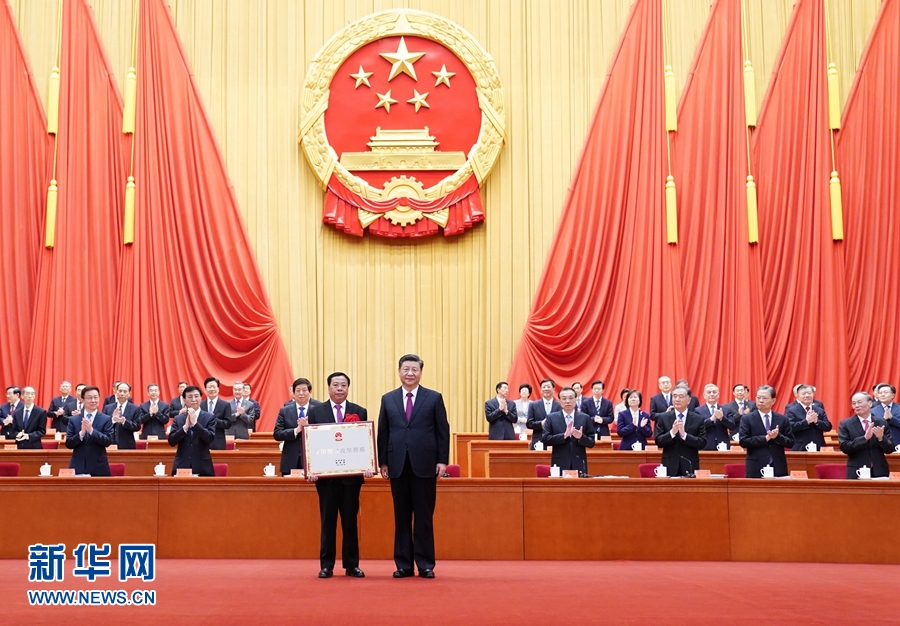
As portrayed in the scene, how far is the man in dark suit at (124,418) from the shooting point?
961 centimetres

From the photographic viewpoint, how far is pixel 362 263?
14023mm

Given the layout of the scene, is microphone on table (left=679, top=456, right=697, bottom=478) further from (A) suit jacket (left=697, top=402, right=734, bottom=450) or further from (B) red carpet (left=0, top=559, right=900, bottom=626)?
(A) suit jacket (left=697, top=402, right=734, bottom=450)

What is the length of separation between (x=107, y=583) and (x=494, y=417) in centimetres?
661

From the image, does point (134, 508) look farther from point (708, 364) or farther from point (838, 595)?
point (708, 364)

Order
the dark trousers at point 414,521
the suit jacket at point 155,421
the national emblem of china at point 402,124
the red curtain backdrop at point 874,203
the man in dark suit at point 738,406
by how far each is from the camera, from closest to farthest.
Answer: the dark trousers at point 414,521 → the man in dark suit at point 738,406 → the suit jacket at point 155,421 → the red curtain backdrop at point 874,203 → the national emblem of china at point 402,124

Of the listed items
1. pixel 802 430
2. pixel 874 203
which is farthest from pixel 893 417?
pixel 874 203

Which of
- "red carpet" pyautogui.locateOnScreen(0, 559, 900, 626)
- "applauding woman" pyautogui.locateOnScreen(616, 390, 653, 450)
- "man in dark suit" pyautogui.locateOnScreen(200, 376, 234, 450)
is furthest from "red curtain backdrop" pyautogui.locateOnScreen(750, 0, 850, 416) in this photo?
"man in dark suit" pyautogui.locateOnScreen(200, 376, 234, 450)

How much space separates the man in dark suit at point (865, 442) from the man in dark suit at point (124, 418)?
6309 mm

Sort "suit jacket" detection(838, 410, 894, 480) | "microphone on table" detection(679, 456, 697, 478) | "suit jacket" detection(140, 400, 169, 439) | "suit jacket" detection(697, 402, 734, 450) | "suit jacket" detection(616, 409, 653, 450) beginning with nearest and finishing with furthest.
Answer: "microphone on table" detection(679, 456, 697, 478)
"suit jacket" detection(838, 410, 894, 480)
"suit jacket" detection(697, 402, 734, 450)
"suit jacket" detection(616, 409, 653, 450)
"suit jacket" detection(140, 400, 169, 439)

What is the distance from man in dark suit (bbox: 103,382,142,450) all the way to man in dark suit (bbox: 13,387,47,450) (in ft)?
2.21

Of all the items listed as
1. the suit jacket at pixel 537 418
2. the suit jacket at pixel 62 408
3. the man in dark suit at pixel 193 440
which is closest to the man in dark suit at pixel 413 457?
the man in dark suit at pixel 193 440

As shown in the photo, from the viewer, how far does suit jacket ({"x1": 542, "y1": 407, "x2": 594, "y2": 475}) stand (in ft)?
26.5

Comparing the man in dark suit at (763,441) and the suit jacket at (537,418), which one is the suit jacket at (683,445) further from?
the suit jacket at (537,418)

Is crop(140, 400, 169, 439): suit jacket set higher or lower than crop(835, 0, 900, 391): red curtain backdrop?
lower
